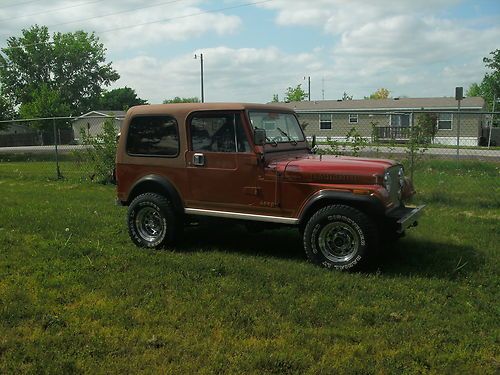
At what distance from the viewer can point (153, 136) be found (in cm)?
633

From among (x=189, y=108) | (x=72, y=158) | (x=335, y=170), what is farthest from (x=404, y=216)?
(x=72, y=158)

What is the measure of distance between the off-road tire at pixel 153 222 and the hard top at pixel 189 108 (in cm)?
103

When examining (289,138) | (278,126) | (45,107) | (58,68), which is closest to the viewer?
(278,126)

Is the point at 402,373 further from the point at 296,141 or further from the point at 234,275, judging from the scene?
the point at 296,141

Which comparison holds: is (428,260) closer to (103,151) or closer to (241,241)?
(241,241)

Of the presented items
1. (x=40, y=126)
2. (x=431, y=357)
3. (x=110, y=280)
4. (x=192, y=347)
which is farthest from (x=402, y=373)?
(x=40, y=126)

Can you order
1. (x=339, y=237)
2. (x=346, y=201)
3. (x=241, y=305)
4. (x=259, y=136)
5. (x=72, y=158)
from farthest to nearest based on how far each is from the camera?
(x=72, y=158) < (x=259, y=136) < (x=339, y=237) < (x=346, y=201) < (x=241, y=305)

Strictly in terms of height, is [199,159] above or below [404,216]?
above

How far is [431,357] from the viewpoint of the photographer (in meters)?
3.50

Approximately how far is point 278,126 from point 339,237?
170cm

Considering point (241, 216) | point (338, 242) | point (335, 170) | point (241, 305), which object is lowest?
point (241, 305)

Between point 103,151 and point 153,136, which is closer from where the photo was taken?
point 153,136

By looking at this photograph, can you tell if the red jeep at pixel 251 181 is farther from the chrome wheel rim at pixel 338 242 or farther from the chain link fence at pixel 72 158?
the chain link fence at pixel 72 158

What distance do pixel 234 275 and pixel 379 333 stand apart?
1758mm
